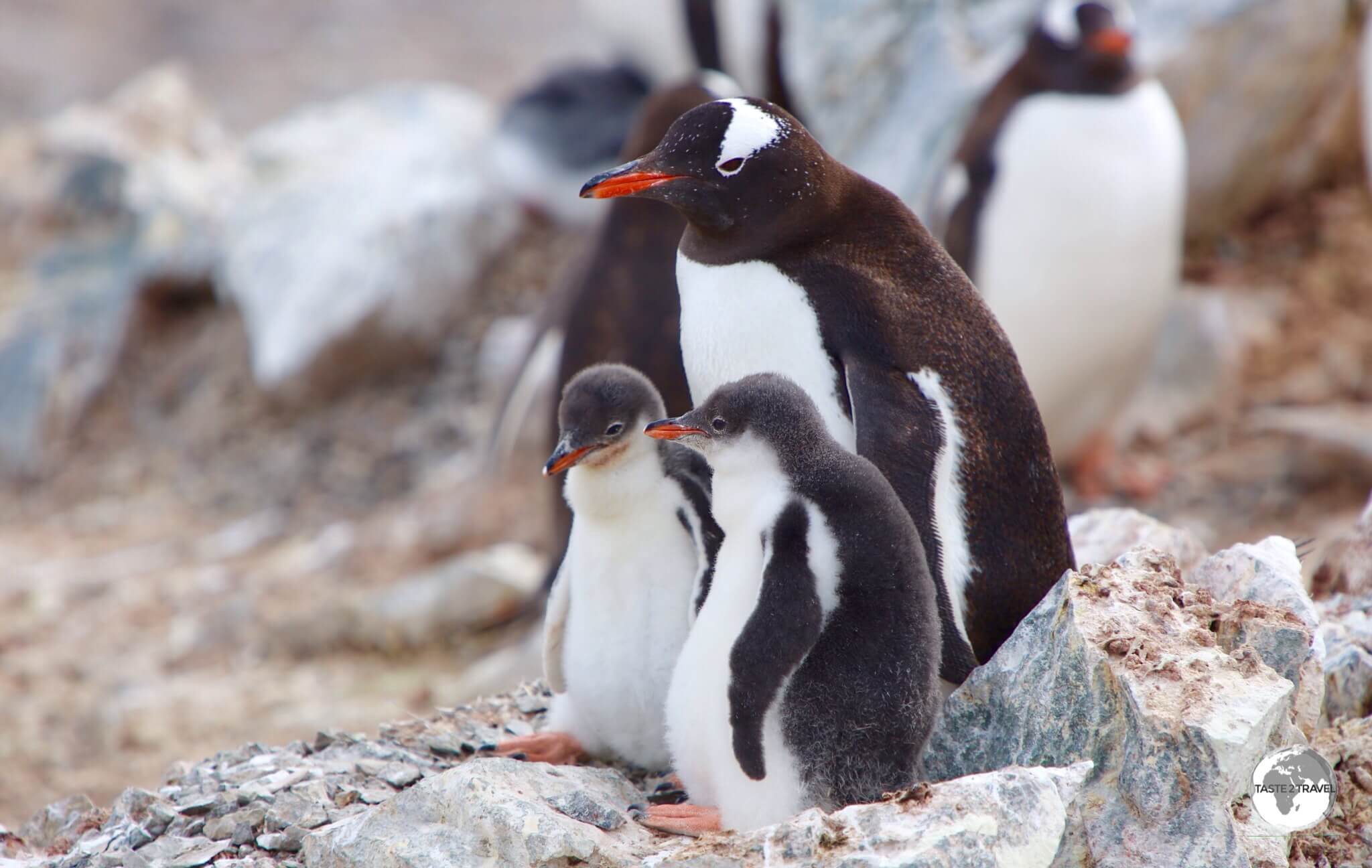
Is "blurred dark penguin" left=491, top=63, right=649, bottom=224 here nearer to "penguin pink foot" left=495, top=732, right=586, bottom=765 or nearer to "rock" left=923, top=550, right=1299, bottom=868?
"penguin pink foot" left=495, top=732, right=586, bottom=765

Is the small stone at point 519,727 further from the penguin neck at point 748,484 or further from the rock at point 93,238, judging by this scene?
the rock at point 93,238

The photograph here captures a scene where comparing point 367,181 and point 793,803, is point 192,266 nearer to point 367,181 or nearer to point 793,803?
point 367,181

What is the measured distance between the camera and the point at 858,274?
112 inches

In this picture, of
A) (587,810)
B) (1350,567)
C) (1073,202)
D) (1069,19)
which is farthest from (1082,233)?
(587,810)

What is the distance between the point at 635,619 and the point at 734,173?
2.98ft

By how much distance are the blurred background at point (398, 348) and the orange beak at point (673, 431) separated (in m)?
2.53

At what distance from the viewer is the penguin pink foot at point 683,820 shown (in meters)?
2.54

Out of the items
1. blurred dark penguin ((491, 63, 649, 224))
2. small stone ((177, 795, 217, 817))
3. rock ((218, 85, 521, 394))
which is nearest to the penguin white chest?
small stone ((177, 795, 217, 817))

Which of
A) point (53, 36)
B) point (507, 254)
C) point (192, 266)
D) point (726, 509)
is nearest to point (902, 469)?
point (726, 509)

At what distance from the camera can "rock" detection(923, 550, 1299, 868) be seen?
7.52 feet

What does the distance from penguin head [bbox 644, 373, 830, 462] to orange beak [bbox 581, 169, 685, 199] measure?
0.50 m

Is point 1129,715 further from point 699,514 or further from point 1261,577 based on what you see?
point 699,514

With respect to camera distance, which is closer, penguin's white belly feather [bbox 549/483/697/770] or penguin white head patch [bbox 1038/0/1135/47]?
penguin's white belly feather [bbox 549/483/697/770]

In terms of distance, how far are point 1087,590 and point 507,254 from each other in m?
6.44
